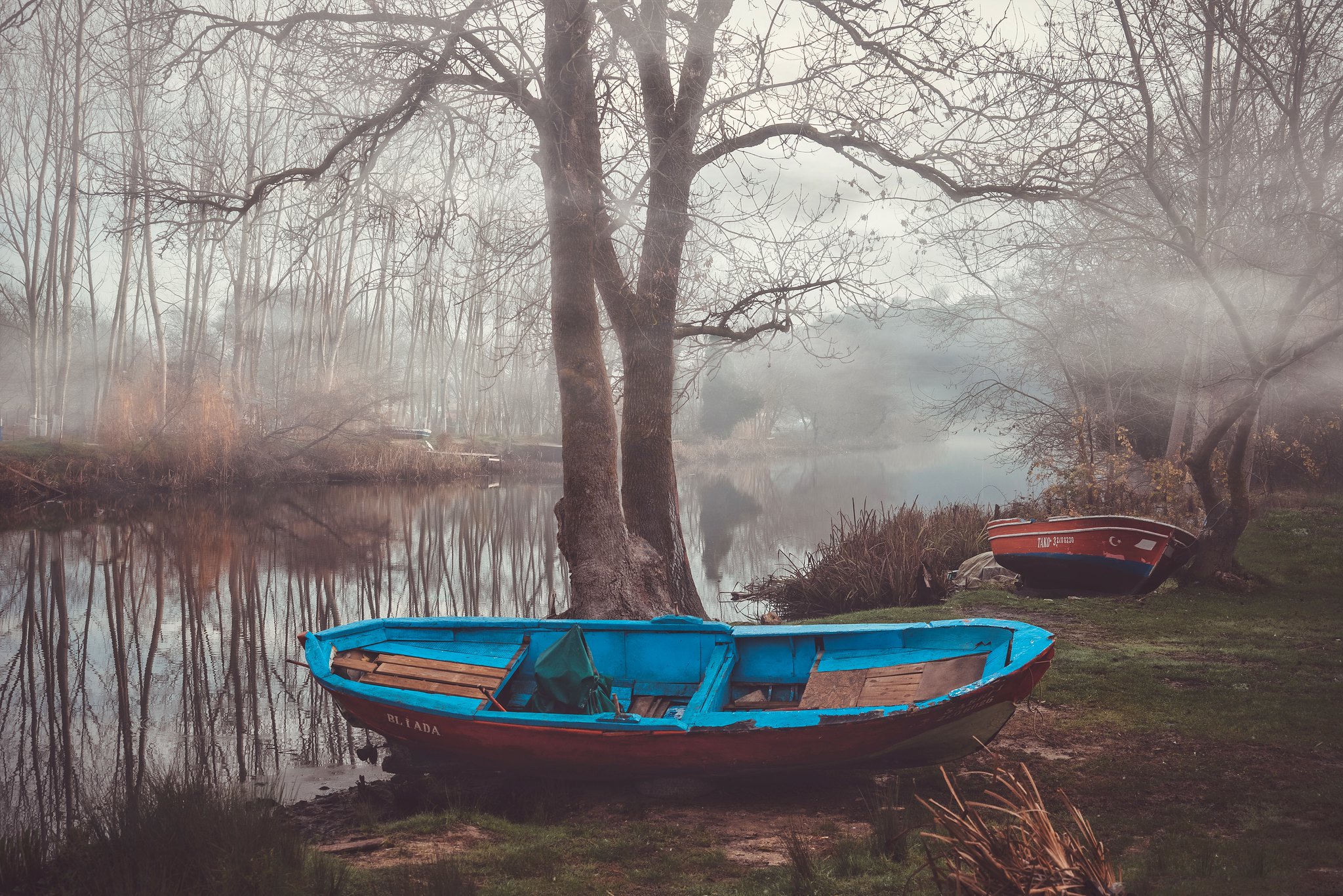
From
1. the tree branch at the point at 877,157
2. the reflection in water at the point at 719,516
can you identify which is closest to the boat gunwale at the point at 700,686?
the tree branch at the point at 877,157

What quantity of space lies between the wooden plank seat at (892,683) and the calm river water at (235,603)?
371 centimetres

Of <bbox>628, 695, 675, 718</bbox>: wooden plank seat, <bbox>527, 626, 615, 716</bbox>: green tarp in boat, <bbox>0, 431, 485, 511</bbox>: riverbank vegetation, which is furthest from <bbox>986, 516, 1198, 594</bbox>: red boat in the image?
<bbox>0, 431, 485, 511</bbox>: riverbank vegetation

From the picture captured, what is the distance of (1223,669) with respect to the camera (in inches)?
286

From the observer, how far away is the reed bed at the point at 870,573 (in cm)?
1245

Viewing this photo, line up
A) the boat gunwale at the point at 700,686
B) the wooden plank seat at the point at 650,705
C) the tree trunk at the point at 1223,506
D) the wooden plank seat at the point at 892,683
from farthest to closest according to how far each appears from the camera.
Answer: the tree trunk at the point at 1223,506 → the wooden plank seat at the point at 650,705 → the wooden plank seat at the point at 892,683 → the boat gunwale at the point at 700,686

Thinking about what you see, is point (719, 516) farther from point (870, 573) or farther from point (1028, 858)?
point (1028, 858)

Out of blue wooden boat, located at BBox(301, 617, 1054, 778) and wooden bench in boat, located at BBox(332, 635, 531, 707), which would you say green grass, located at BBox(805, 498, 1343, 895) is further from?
wooden bench in boat, located at BBox(332, 635, 531, 707)

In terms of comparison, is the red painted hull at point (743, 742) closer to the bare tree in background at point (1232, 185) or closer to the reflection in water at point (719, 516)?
the bare tree in background at point (1232, 185)

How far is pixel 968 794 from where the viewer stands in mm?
5391

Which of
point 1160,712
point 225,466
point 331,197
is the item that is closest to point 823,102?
point 331,197

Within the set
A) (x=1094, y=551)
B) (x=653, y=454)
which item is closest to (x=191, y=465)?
(x=653, y=454)

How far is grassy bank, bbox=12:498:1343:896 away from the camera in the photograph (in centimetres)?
A: 400

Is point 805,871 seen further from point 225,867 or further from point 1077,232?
point 1077,232

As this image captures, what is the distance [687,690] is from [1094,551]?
7275 mm
